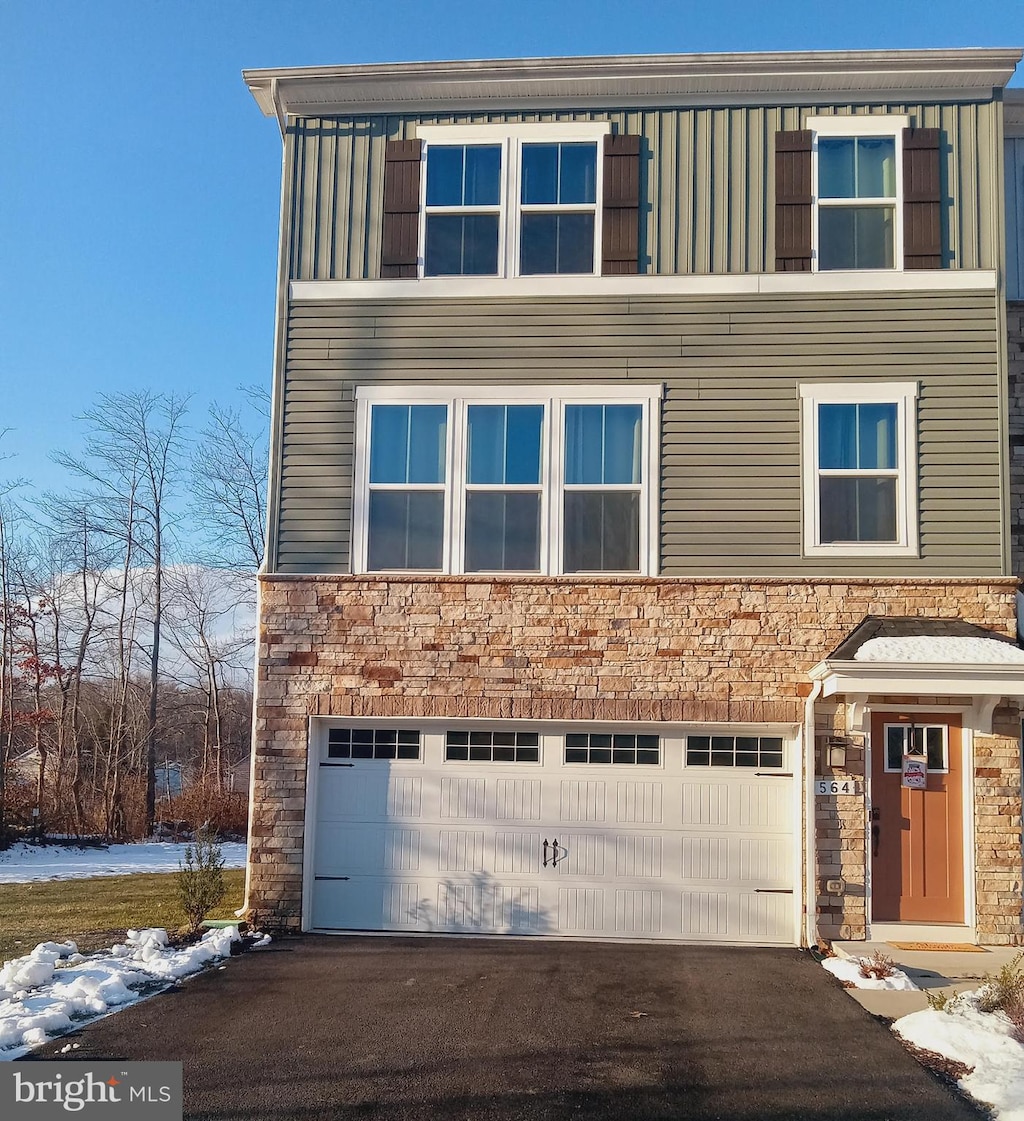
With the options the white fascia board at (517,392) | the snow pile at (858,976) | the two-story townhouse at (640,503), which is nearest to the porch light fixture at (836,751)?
the two-story townhouse at (640,503)

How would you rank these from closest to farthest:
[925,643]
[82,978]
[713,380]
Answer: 1. [82,978]
2. [925,643]
3. [713,380]

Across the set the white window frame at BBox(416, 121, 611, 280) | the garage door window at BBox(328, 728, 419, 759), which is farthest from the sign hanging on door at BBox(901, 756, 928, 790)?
the white window frame at BBox(416, 121, 611, 280)

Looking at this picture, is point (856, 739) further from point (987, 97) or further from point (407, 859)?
point (987, 97)

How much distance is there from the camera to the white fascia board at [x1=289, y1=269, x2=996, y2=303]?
10.0 m

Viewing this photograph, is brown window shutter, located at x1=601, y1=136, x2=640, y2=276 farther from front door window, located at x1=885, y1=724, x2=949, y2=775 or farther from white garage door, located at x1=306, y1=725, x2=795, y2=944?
front door window, located at x1=885, y1=724, x2=949, y2=775

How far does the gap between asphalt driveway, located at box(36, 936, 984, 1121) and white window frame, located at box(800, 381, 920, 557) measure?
12.1 feet

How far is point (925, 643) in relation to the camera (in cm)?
898

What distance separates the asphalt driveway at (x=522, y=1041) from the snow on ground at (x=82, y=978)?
20cm

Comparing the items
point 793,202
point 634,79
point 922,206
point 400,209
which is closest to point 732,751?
point 793,202

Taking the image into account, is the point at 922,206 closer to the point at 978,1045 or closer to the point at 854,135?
the point at 854,135

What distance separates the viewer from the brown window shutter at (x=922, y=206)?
10016mm

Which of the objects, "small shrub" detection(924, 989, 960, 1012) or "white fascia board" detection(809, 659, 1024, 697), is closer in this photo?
"small shrub" detection(924, 989, 960, 1012)

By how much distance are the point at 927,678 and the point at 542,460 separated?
13.0 ft

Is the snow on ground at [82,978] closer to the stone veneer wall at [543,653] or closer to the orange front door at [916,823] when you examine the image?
the stone veneer wall at [543,653]
